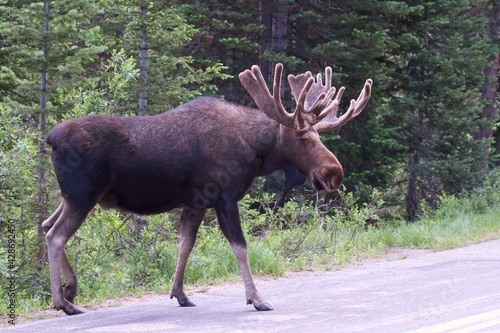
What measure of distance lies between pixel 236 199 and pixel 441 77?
12.3 m

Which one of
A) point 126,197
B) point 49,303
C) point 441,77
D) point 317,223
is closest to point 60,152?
point 126,197

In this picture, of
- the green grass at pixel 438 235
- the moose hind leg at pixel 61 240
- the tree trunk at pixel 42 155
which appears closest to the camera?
the moose hind leg at pixel 61 240

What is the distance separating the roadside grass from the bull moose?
3.59ft

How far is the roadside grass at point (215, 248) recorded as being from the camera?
30.9ft

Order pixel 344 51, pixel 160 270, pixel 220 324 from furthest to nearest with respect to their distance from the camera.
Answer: pixel 344 51
pixel 160 270
pixel 220 324

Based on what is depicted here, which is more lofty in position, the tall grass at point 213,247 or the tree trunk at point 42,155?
the tree trunk at point 42,155

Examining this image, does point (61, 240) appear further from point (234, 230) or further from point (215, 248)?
point (215, 248)

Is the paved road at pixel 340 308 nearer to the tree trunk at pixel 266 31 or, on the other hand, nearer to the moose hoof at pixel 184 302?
the moose hoof at pixel 184 302

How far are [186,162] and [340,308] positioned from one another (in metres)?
2.05

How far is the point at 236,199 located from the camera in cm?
815

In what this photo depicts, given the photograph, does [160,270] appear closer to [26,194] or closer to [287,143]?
[26,194]

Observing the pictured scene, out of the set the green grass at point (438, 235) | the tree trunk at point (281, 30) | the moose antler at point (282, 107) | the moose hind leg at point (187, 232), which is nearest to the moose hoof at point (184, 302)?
the moose hind leg at point (187, 232)

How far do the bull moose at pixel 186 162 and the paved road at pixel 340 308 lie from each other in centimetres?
37

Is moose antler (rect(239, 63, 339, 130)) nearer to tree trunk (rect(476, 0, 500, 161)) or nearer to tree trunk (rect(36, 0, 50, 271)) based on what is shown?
tree trunk (rect(36, 0, 50, 271))
